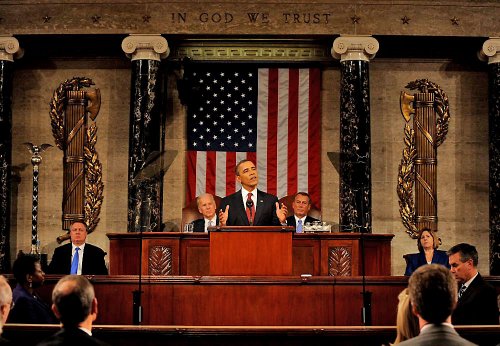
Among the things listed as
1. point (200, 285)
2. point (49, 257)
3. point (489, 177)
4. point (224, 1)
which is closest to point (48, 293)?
point (200, 285)

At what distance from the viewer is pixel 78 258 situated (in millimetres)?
13219

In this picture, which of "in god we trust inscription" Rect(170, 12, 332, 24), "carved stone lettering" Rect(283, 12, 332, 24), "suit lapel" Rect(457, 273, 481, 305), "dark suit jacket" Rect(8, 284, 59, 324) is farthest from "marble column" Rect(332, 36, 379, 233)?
"dark suit jacket" Rect(8, 284, 59, 324)

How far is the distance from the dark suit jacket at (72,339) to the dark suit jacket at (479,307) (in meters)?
4.27

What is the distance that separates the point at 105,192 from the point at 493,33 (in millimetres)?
7553

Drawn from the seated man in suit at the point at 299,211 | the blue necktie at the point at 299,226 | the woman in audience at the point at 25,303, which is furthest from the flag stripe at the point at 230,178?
the woman in audience at the point at 25,303

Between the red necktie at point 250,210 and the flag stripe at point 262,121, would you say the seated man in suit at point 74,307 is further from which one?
the flag stripe at point 262,121

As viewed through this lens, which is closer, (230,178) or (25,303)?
(25,303)

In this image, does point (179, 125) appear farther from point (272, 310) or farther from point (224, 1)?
point (272, 310)

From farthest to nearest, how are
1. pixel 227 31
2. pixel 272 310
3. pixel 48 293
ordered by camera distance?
pixel 227 31, pixel 48 293, pixel 272 310

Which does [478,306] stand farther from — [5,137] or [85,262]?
[5,137]

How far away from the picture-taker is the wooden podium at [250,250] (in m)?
10.5

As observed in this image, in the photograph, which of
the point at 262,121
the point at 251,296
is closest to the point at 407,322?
the point at 251,296

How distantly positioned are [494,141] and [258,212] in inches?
238

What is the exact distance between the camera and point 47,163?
56.2 ft
